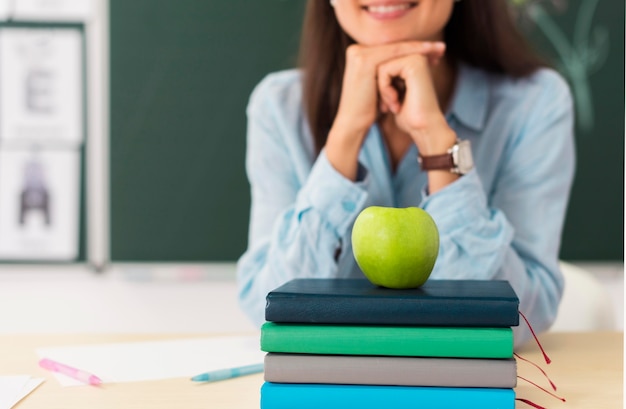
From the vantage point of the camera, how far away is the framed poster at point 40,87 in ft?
8.74

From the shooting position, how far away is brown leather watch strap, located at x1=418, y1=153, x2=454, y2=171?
1.42 m

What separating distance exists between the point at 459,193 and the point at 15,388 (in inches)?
29.8

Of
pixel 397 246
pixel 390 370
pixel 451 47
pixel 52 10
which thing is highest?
pixel 52 10

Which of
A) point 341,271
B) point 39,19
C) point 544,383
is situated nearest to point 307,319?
point 544,383

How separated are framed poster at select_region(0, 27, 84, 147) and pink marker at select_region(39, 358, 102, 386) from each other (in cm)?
166

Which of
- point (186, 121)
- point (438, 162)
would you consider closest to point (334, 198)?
point (438, 162)

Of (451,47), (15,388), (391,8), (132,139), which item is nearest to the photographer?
(15,388)

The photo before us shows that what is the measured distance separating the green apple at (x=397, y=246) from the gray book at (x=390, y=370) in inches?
4.6

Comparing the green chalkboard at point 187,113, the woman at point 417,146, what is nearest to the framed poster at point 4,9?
the green chalkboard at point 187,113

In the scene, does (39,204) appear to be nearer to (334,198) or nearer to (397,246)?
(334,198)

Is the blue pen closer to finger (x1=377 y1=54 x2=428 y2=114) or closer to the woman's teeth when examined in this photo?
finger (x1=377 y1=54 x2=428 y2=114)

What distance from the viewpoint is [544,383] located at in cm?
103

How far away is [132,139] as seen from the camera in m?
2.66

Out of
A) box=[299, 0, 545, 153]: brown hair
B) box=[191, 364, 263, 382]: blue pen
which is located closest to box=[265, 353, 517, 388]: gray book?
box=[191, 364, 263, 382]: blue pen
